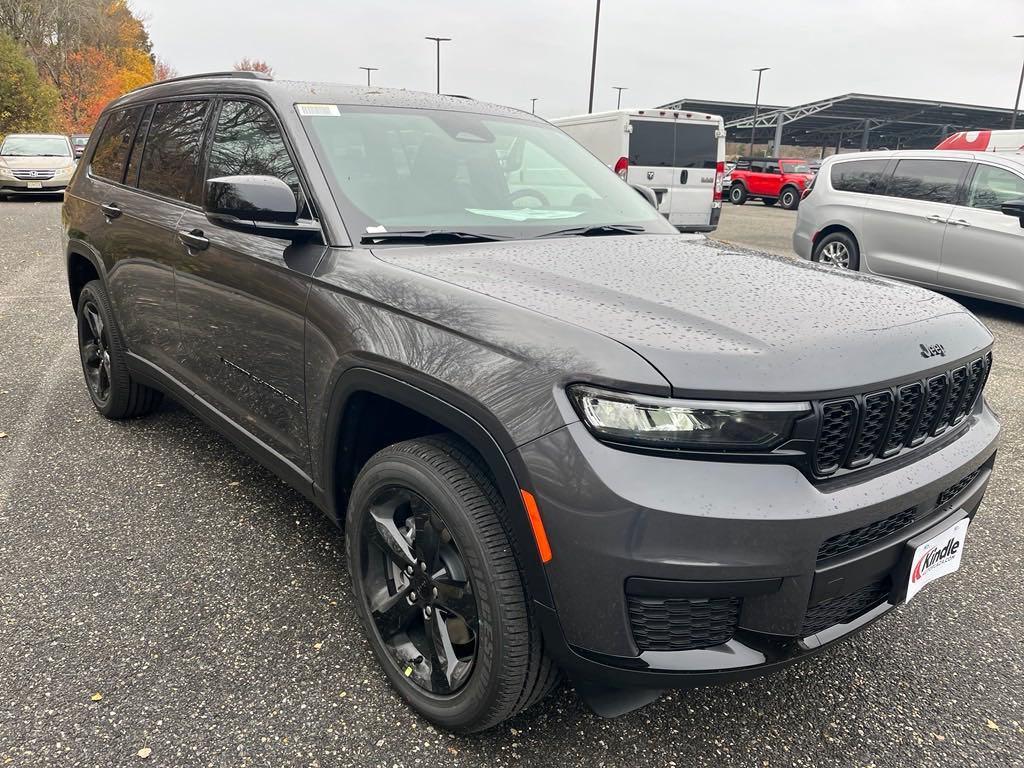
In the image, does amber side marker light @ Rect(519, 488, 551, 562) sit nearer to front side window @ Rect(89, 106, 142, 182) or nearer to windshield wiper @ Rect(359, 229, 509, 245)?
windshield wiper @ Rect(359, 229, 509, 245)

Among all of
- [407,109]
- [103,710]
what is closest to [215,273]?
[407,109]

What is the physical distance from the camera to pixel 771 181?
2580 centimetres

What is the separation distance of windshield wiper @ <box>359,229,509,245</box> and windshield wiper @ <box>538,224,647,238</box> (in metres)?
0.23

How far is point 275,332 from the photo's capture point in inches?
99.1

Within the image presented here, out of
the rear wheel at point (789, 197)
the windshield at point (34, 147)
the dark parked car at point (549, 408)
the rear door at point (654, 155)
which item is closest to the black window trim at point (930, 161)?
the rear door at point (654, 155)

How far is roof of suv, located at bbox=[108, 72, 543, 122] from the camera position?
2782 millimetres

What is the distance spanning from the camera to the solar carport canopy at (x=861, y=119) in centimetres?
4384

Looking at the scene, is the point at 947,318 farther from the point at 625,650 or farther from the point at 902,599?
the point at 625,650

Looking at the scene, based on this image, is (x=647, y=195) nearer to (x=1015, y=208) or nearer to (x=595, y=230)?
(x=595, y=230)

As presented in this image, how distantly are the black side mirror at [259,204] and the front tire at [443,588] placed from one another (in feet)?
2.62

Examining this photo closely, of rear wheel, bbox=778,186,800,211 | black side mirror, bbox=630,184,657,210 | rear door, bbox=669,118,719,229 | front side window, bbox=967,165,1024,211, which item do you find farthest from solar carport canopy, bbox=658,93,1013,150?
black side mirror, bbox=630,184,657,210

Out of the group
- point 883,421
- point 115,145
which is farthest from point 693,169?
point 883,421

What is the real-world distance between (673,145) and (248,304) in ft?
36.8

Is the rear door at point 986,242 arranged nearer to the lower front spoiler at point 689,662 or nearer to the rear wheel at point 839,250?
the rear wheel at point 839,250
